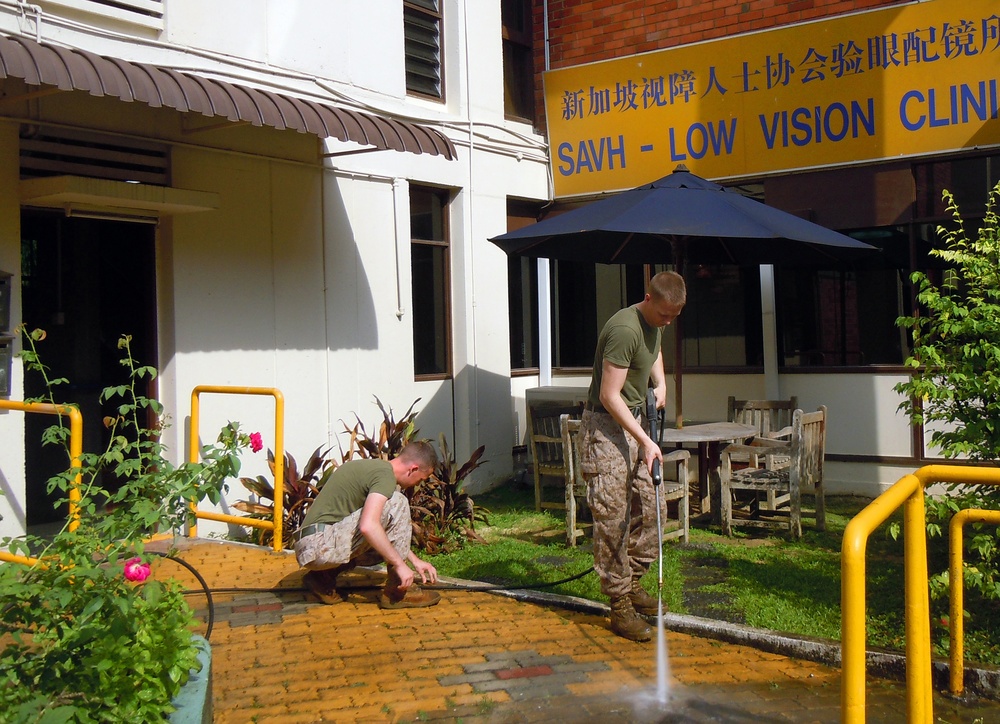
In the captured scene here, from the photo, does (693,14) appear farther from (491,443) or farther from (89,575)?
(89,575)

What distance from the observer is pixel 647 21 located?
10.9 m

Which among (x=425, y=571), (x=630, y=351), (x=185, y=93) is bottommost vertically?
(x=425, y=571)

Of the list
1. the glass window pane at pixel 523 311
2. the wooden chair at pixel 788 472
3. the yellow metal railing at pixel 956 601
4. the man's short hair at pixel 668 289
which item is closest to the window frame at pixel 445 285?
the glass window pane at pixel 523 311

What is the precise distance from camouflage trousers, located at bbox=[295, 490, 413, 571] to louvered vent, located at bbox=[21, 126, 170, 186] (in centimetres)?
326

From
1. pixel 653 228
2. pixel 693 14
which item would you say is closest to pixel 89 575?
pixel 653 228

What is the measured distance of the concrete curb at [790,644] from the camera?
15.2 feet

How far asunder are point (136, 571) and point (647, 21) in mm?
9179

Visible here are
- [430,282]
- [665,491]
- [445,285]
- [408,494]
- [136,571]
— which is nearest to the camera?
[136,571]

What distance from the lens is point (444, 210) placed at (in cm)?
1029

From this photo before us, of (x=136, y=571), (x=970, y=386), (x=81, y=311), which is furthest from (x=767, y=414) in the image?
(x=136, y=571)

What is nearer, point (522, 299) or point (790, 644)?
point (790, 644)

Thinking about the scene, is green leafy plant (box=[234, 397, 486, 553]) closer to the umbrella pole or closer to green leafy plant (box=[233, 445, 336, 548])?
green leafy plant (box=[233, 445, 336, 548])

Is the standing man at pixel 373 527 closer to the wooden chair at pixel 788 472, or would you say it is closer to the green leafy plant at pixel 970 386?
the green leafy plant at pixel 970 386

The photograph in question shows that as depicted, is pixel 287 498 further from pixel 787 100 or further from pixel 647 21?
pixel 647 21
